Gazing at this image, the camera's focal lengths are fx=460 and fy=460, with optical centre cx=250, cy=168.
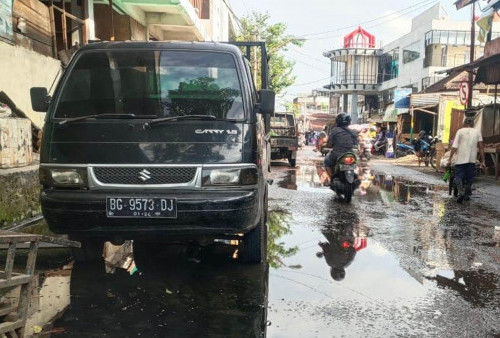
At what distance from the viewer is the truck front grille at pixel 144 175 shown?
371 centimetres

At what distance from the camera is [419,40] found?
128 feet

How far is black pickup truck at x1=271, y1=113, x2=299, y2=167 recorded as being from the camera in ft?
55.2

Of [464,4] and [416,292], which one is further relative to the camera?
[464,4]

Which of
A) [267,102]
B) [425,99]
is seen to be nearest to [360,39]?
[425,99]

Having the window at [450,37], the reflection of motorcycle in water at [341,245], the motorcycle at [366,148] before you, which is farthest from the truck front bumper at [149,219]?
the window at [450,37]

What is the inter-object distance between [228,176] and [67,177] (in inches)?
51.4

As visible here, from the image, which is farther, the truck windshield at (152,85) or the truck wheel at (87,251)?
the truck wheel at (87,251)

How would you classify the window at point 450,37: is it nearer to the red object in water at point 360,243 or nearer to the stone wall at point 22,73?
the stone wall at point 22,73

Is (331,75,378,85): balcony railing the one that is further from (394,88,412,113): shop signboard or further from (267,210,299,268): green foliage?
(267,210,299,268): green foliage

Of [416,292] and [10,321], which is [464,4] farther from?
[10,321]

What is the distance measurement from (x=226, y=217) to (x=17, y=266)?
7.32ft

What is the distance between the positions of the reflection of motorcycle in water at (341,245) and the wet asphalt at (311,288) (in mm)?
13

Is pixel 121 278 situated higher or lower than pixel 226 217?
lower

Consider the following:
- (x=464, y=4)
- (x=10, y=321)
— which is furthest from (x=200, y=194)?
(x=464, y=4)
